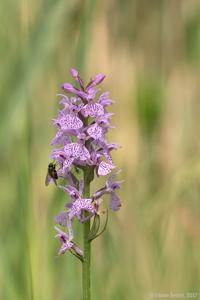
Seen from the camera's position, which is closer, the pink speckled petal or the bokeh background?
the pink speckled petal

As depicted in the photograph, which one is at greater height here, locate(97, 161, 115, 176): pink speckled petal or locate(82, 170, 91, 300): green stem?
locate(97, 161, 115, 176): pink speckled petal

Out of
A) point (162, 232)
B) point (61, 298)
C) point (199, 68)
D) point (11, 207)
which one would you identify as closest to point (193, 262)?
point (162, 232)

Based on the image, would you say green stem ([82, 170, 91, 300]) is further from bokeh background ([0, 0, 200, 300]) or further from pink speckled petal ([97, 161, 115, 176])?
bokeh background ([0, 0, 200, 300])

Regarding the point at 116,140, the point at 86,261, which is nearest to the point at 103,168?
the point at 86,261

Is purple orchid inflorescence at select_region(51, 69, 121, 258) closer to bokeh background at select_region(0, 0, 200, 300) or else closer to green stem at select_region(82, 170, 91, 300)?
green stem at select_region(82, 170, 91, 300)

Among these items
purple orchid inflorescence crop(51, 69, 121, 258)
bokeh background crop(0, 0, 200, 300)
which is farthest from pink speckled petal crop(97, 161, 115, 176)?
bokeh background crop(0, 0, 200, 300)

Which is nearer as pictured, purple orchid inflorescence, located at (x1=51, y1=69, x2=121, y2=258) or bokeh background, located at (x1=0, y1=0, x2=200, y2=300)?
purple orchid inflorescence, located at (x1=51, y1=69, x2=121, y2=258)

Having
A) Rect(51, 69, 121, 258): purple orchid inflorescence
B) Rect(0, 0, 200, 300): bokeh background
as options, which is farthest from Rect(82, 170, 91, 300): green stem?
Rect(0, 0, 200, 300): bokeh background
